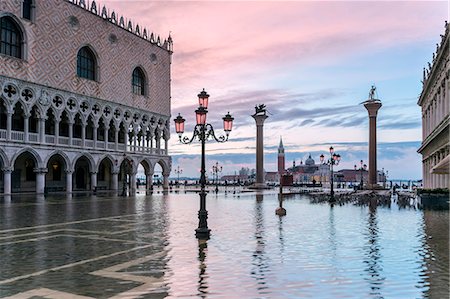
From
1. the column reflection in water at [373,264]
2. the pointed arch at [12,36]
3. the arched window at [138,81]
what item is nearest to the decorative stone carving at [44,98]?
the pointed arch at [12,36]

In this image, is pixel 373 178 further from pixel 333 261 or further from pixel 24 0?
pixel 333 261

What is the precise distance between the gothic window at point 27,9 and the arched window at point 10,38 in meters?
1.49

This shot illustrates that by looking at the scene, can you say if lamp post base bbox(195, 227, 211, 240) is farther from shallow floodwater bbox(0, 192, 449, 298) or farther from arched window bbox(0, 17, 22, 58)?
arched window bbox(0, 17, 22, 58)

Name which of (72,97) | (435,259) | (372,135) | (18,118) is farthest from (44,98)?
(435,259)

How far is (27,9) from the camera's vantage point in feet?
131

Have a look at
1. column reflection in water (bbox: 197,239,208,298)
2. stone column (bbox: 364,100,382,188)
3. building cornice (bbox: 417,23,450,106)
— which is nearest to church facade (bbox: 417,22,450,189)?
building cornice (bbox: 417,23,450,106)

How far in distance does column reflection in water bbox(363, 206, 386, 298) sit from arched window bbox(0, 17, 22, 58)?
35.4 metres

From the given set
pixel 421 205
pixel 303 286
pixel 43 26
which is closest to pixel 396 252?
pixel 303 286

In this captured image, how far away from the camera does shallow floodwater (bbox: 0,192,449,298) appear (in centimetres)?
705

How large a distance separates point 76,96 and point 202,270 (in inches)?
1575

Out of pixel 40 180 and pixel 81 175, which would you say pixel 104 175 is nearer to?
pixel 81 175

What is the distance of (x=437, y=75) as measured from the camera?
118 ft

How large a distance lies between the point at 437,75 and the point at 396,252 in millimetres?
30212

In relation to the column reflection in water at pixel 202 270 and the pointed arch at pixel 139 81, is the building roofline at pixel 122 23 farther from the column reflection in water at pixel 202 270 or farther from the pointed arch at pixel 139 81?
the column reflection in water at pixel 202 270
